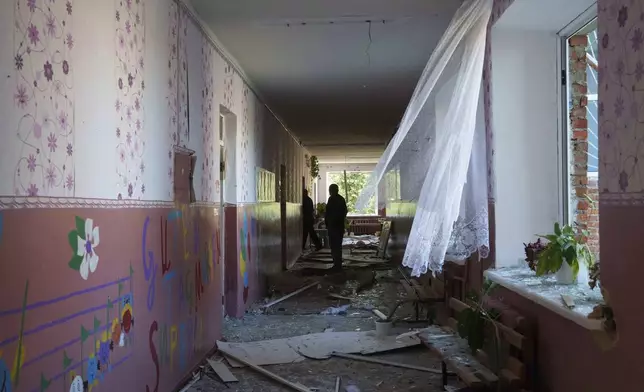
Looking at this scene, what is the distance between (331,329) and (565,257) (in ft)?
9.43

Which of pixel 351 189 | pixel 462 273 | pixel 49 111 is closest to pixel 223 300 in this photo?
pixel 462 273

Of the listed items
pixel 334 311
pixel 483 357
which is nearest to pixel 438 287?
pixel 334 311

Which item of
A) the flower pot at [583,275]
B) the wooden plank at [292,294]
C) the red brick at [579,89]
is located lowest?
the wooden plank at [292,294]

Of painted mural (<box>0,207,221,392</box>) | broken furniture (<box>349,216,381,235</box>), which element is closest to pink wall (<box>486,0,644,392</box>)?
painted mural (<box>0,207,221,392</box>)

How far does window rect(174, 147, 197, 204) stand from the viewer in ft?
11.3

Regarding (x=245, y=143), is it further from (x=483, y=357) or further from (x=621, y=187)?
(x=621, y=187)

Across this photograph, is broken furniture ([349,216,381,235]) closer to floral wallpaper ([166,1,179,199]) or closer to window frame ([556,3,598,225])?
floral wallpaper ([166,1,179,199])

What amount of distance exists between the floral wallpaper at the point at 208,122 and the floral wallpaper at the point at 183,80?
16.7 inches

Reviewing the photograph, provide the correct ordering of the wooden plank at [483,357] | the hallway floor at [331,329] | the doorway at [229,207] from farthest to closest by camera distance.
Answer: the doorway at [229,207] → the hallway floor at [331,329] → the wooden plank at [483,357]

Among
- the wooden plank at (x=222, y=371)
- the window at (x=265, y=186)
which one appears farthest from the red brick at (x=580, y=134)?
the window at (x=265, y=186)

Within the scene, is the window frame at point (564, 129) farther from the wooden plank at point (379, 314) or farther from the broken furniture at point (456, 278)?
the wooden plank at point (379, 314)

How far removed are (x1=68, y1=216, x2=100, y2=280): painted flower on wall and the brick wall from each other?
239 cm

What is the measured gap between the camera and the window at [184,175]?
11.3ft

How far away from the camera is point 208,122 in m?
4.29
